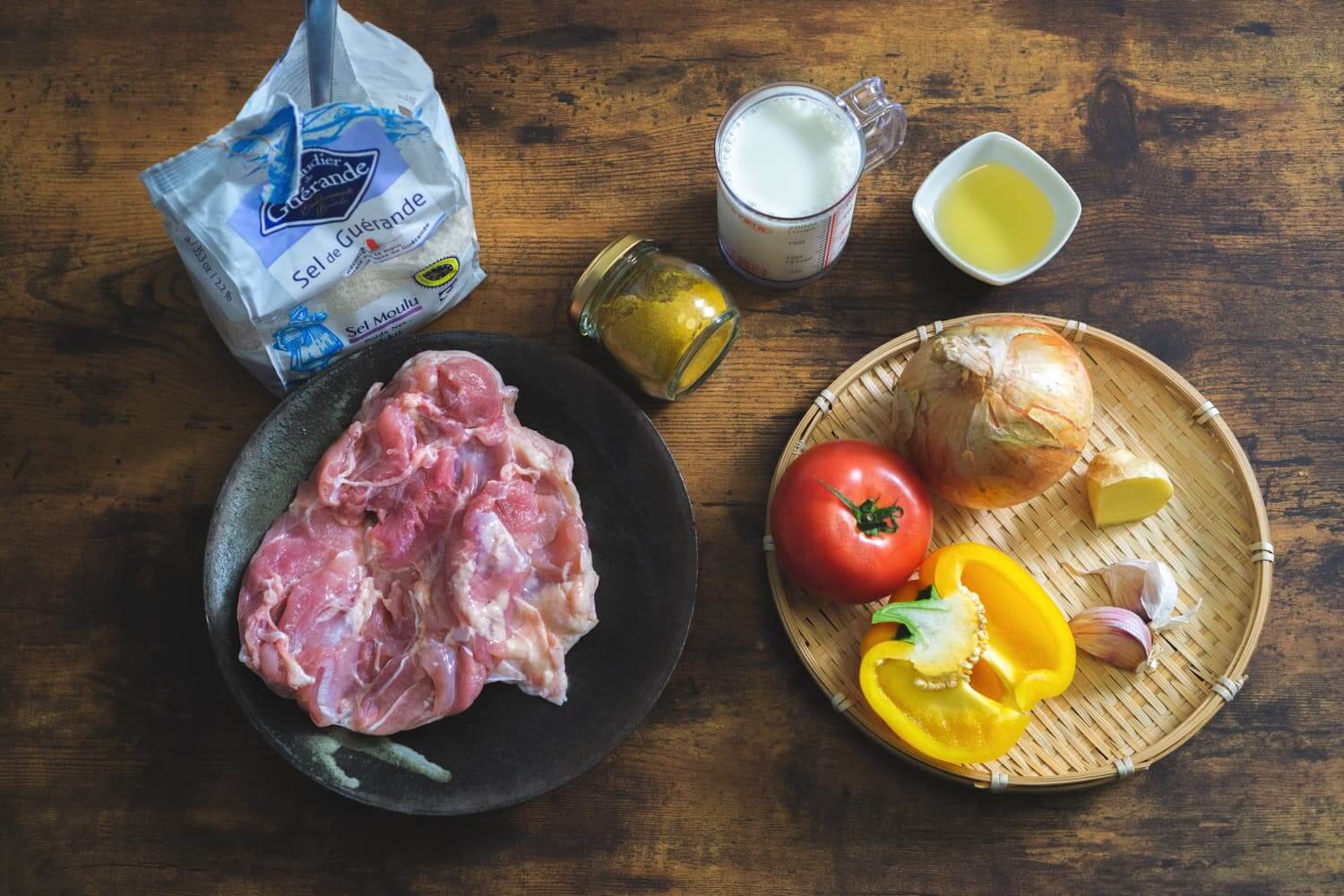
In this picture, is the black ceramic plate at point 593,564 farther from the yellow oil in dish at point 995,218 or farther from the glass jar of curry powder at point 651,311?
the yellow oil in dish at point 995,218

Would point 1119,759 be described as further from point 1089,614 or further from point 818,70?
point 818,70

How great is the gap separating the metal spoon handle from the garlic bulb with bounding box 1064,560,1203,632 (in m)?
1.43

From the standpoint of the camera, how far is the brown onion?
5.00 ft

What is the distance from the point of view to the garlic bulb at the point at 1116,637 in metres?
1.60

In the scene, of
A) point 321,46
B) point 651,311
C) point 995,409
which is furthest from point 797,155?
point 321,46

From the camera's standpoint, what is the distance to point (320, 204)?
4.76ft

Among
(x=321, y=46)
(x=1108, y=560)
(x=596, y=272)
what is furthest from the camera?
(x=1108, y=560)

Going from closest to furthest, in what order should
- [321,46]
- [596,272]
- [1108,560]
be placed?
1. [321,46]
2. [596,272]
3. [1108,560]

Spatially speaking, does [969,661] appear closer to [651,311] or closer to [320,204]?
[651,311]

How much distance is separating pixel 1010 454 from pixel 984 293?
0.41 meters

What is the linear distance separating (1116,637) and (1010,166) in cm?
81

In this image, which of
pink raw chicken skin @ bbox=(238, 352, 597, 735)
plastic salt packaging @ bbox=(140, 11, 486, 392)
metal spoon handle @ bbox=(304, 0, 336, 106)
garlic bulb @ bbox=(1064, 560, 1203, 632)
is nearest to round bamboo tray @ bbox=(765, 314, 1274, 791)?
garlic bulb @ bbox=(1064, 560, 1203, 632)

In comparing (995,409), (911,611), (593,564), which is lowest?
(593,564)

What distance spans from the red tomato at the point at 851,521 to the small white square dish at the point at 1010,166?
39 centimetres
